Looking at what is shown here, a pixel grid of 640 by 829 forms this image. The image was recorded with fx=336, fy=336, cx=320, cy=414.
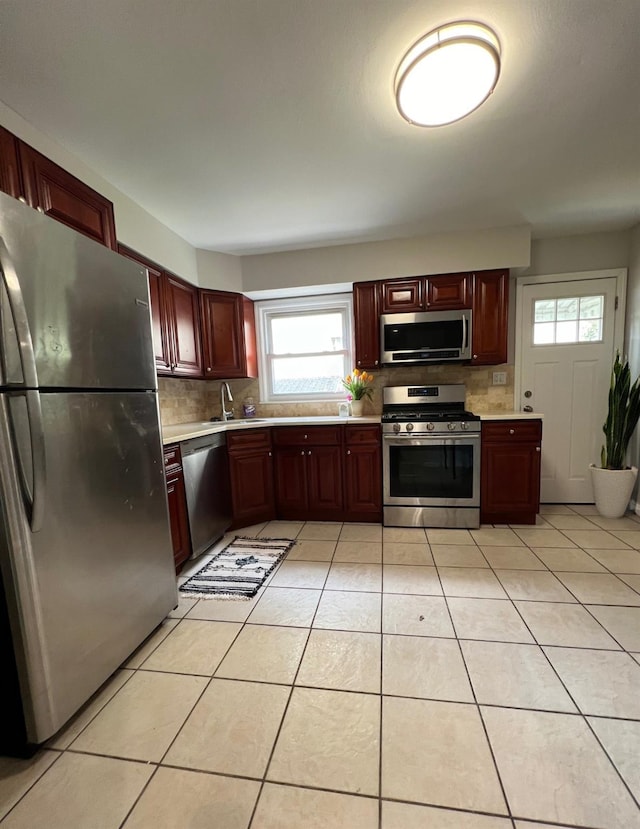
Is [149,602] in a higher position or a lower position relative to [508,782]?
higher

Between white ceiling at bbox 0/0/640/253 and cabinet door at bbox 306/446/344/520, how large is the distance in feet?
6.06

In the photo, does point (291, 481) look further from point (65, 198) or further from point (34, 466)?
point (65, 198)

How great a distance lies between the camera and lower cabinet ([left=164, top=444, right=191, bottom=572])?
208 centimetres

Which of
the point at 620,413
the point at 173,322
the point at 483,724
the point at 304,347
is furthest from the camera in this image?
the point at 304,347

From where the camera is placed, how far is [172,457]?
2.10m

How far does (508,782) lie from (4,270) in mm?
2103

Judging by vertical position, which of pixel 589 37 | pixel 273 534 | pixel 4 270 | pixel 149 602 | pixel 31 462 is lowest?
pixel 273 534

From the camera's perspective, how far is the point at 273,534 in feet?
9.02

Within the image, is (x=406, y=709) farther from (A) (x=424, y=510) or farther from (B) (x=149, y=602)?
(A) (x=424, y=510)

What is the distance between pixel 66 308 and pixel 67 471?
588 mm

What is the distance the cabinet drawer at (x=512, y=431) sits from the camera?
2.62 meters

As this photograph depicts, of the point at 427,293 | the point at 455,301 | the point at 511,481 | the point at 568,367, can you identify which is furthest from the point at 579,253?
the point at 511,481

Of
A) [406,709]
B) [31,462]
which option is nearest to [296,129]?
[31,462]

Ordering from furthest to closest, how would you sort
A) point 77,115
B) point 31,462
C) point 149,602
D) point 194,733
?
point 149,602, point 77,115, point 194,733, point 31,462
